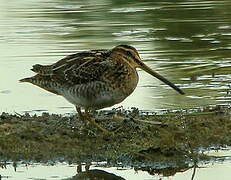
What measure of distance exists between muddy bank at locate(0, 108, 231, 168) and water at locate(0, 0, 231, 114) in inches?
32.3

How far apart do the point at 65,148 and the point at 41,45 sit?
18.8ft

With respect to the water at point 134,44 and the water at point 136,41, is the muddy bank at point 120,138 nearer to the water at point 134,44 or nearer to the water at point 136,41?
the water at point 134,44

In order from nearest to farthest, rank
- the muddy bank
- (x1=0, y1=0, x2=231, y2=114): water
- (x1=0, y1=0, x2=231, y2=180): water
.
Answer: the muddy bank < (x1=0, y1=0, x2=231, y2=180): water < (x1=0, y1=0, x2=231, y2=114): water

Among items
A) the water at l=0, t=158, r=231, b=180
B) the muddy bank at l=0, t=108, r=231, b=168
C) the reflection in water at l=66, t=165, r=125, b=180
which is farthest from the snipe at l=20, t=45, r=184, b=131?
the reflection in water at l=66, t=165, r=125, b=180

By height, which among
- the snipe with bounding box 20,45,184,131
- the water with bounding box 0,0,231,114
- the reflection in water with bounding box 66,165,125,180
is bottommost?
the reflection in water with bounding box 66,165,125,180

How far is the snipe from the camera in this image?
29.8ft

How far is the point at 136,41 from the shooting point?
14570 mm

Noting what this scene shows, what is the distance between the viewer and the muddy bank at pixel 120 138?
28.0ft

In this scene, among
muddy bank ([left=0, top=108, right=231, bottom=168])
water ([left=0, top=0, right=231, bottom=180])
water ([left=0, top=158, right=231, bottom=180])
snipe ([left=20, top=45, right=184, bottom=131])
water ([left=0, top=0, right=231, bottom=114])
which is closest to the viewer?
water ([left=0, top=158, right=231, bottom=180])

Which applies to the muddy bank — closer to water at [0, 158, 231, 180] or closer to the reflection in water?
water at [0, 158, 231, 180]

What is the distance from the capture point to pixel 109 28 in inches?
625

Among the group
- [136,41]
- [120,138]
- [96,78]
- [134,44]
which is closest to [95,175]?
[120,138]

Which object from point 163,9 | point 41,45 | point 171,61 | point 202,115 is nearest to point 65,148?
point 202,115

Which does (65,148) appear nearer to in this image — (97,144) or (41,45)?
(97,144)
